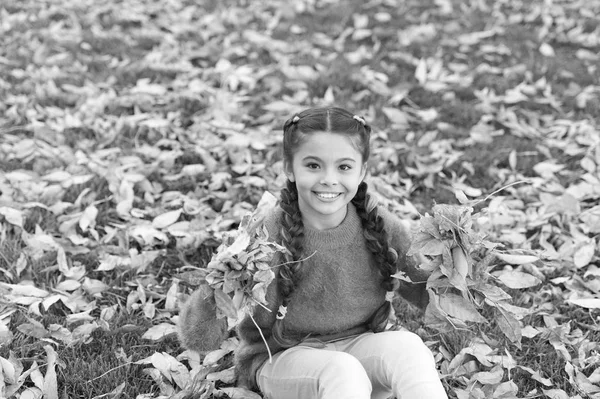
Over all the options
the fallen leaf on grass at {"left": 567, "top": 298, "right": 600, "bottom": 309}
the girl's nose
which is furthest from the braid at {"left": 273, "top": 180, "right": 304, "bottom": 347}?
the fallen leaf on grass at {"left": 567, "top": 298, "right": 600, "bottom": 309}

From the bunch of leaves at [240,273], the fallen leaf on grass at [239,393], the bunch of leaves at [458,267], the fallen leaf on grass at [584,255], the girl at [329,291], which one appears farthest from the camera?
the fallen leaf on grass at [584,255]

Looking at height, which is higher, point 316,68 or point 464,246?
point 464,246

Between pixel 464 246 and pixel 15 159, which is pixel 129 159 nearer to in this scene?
pixel 15 159

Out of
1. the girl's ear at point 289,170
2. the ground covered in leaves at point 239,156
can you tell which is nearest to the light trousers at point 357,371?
the ground covered in leaves at point 239,156

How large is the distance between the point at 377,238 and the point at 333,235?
146 millimetres

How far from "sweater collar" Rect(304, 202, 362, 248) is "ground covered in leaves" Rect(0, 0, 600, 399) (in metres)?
0.45

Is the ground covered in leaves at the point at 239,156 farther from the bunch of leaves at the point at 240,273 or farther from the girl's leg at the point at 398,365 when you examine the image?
the girl's leg at the point at 398,365

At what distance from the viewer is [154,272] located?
3.19m

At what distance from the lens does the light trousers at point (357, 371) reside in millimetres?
2115

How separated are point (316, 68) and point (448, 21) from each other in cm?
158

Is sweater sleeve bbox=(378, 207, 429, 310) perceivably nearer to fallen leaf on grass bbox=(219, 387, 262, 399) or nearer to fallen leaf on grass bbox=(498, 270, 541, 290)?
fallen leaf on grass bbox=(498, 270, 541, 290)

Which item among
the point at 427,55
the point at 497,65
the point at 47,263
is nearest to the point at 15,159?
the point at 47,263

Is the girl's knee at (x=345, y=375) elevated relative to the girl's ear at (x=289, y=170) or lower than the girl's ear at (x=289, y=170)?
lower

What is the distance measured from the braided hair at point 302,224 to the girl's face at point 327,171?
0.09ft
